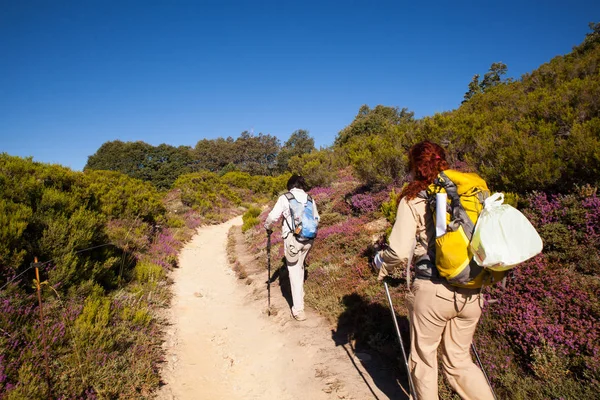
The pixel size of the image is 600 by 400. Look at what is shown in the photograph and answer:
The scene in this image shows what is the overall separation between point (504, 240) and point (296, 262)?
13.1 feet

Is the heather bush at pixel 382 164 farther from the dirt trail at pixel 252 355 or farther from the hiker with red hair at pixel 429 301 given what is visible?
the hiker with red hair at pixel 429 301

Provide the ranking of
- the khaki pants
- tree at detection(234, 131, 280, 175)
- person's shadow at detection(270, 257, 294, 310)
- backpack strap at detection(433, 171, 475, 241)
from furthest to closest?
tree at detection(234, 131, 280, 175) < person's shadow at detection(270, 257, 294, 310) < the khaki pants < backpack strap at detection(433, 171, 475, 241)

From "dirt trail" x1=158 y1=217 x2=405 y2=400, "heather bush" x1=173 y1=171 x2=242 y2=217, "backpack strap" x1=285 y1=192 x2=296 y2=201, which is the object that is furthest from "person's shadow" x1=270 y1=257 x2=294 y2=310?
"heather bush" x1=173 y1=171 x2=242 y2=217

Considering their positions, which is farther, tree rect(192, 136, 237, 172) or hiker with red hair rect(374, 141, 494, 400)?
tree rect(192, 136, 237, 172)

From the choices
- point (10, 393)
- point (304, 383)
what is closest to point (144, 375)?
point (10, 393)

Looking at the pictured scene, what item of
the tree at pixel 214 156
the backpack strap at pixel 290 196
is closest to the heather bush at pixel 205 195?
the backpack strap at pixel 290 196

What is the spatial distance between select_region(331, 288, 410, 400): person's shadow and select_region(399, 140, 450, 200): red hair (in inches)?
98.9

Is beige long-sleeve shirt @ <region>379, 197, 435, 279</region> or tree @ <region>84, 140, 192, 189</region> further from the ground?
tree @ <region>84, 140, 192, 189</region>

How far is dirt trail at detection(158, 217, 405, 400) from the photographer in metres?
3.80

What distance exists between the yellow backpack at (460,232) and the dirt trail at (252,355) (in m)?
2.13

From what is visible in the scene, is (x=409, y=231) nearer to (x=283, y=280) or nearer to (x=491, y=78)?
(x=283, y=280)

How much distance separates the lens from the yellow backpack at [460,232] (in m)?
2.08

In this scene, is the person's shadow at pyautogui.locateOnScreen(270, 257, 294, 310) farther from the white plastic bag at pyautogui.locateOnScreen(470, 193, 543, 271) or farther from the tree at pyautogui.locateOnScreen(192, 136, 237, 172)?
the tree at pyautogui.locateOnScreen(192, 136, 237, 172)

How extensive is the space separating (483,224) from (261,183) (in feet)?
101
